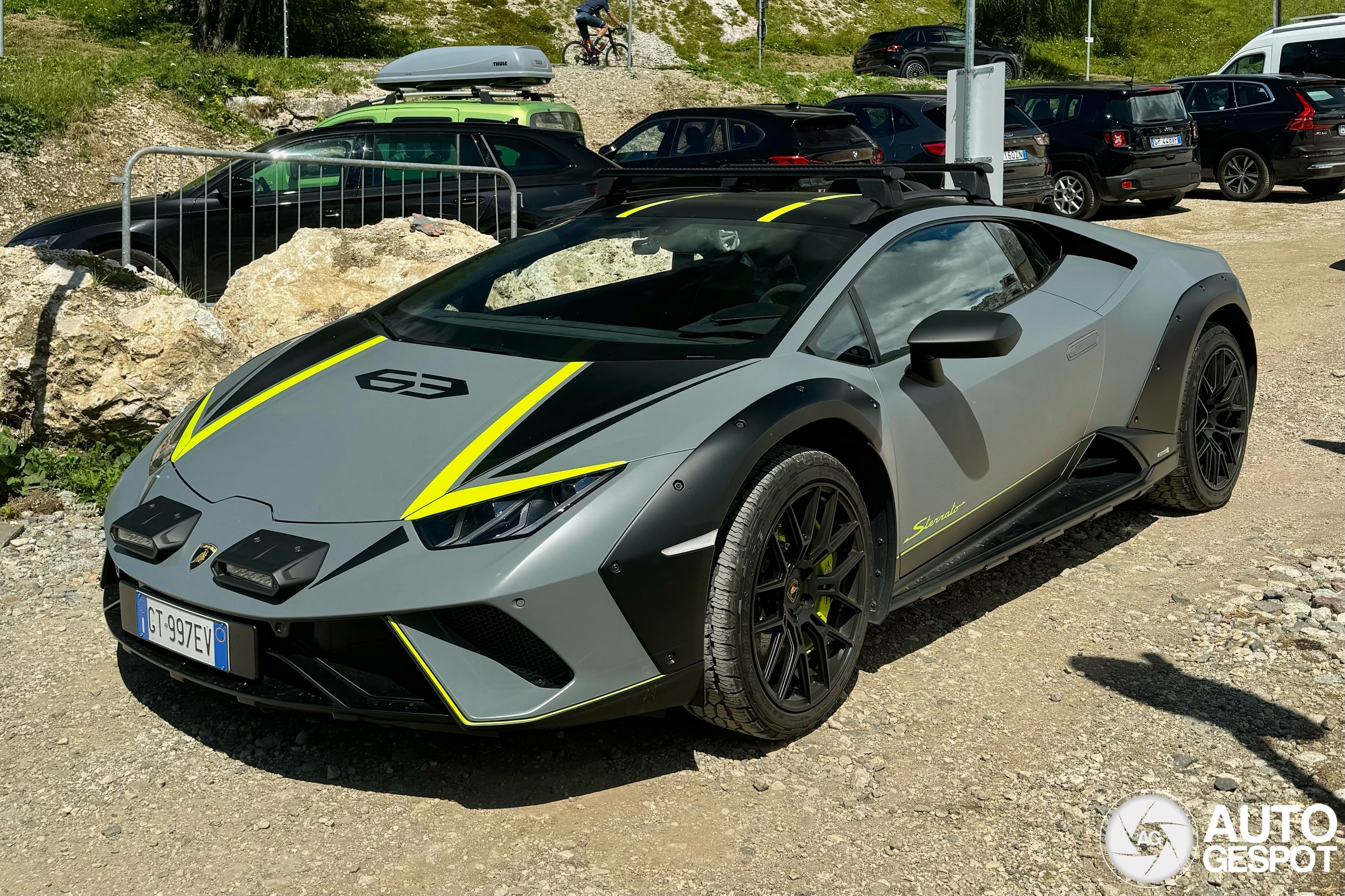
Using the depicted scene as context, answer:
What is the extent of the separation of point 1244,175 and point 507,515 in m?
16.6

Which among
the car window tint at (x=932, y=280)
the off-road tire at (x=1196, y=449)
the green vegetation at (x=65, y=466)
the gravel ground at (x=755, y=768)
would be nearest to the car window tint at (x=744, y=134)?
the off-road tire at (x=1196, y=449)

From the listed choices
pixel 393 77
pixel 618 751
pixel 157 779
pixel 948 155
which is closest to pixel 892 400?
pixel 618 751

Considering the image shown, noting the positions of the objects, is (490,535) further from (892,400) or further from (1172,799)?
(1172,799)

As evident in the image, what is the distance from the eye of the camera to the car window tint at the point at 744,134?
11.9 meters

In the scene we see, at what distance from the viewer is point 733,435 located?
9.98 ft

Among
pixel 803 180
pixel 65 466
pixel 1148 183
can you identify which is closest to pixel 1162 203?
pixel 1148 183

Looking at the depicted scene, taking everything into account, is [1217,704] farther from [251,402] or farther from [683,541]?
[251,402]

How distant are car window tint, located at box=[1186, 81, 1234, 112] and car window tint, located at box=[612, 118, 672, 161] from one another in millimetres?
8423

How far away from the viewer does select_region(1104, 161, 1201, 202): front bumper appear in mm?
14758

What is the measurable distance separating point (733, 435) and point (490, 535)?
2.13 ft

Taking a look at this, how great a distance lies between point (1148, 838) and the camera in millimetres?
2904

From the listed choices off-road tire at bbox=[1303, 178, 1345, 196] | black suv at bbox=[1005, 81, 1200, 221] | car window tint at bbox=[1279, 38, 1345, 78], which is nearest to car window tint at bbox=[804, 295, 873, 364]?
black suv at bbox=[1005, 81, 1200, 221]

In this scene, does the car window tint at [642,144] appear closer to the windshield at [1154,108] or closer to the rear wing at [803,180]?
the windshield at [1154,108]

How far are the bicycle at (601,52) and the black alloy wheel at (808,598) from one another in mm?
22609
